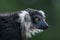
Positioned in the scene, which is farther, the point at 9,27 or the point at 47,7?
the point at 47,7

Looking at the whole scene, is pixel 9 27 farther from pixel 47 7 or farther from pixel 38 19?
pixel 47 7

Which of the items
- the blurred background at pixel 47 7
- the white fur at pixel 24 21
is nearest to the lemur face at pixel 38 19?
the white fur at pixel 24 21

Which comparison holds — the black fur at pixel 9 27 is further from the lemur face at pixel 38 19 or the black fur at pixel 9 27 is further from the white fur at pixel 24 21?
the lemur face at pixel 38 19

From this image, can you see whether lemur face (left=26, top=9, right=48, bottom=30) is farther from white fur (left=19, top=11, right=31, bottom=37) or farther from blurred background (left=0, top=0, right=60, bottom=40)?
blurred background (left=0, top=0, right=60, bottom=40)

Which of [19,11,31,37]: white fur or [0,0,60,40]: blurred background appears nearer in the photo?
[19,11,31,37]: white fur

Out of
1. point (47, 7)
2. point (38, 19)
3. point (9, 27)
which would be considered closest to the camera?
point (9, 27)

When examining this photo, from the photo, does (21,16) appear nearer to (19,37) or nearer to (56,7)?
(19,37)

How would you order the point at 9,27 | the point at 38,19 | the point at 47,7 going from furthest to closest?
the point at 47,7
the point at 38,19
the point at 9,27

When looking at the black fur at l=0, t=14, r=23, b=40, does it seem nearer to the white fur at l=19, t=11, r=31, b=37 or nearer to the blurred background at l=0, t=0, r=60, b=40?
the white fur at l=19, t=11, r=31, b=37

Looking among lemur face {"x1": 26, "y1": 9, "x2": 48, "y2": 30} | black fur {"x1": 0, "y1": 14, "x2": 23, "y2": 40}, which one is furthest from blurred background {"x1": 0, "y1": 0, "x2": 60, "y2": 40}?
black fur {"x1": 0, "y1": 14, "x2": 23, "y2": 40}

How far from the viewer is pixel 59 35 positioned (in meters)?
7.17

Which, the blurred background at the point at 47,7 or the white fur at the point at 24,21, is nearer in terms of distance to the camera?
the white fur at the point at 24,21

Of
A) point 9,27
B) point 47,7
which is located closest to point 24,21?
point 9,27

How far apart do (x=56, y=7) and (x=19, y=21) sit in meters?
4.77
